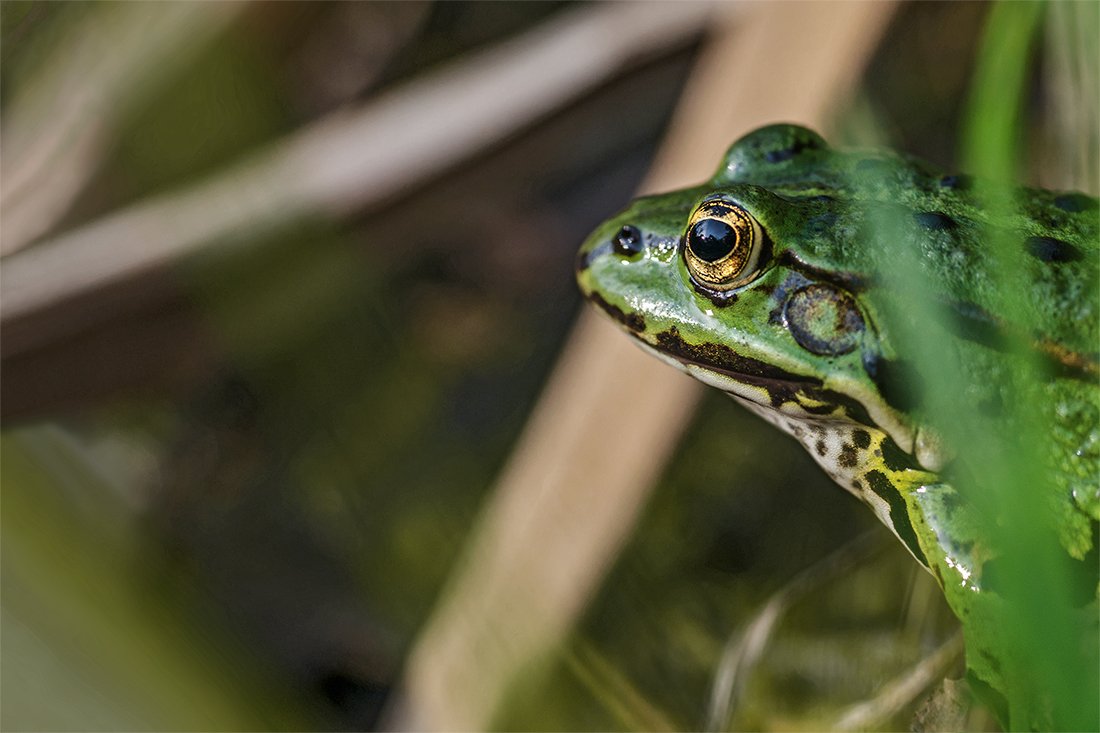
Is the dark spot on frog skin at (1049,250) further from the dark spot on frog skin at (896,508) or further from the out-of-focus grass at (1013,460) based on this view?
the dark spot on frog skin at (896,508)

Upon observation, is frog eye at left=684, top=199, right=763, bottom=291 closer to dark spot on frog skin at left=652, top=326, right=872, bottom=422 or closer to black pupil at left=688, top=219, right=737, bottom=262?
black pupil at left=688, top=219, right=737, bottom=262

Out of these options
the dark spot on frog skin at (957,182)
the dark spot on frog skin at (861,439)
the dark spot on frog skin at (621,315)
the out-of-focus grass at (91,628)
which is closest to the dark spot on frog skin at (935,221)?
the dark spot on frog skin at (957,182)

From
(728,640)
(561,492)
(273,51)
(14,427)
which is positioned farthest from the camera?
(273,51)

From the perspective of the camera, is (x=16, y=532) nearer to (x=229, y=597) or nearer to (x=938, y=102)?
(x=229, y=597)

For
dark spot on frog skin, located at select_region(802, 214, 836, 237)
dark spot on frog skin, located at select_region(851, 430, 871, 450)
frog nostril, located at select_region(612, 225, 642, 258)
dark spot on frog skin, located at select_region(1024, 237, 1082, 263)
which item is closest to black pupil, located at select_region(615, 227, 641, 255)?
frog nostril, located at select_region(612, 225, 642, 258)

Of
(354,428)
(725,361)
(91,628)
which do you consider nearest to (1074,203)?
(725,361)

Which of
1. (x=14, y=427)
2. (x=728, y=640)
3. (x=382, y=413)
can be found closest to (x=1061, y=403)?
(x=728, y=640)

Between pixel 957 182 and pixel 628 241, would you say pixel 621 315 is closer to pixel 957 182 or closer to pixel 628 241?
pixel 628 241
